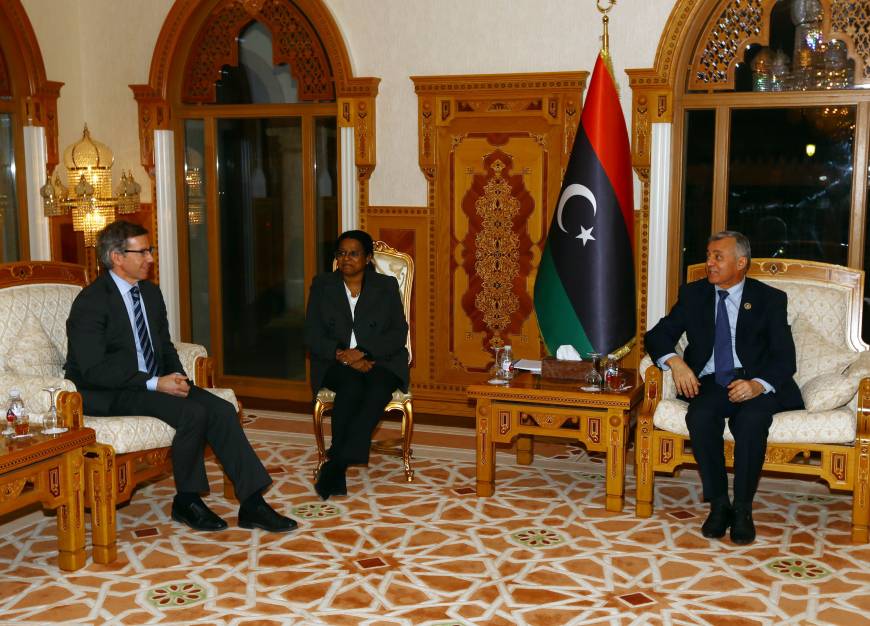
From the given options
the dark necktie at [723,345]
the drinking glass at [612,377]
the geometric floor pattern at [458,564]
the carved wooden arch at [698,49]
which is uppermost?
the carved wooden arch at [698,49]

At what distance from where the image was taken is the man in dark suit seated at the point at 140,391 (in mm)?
4215

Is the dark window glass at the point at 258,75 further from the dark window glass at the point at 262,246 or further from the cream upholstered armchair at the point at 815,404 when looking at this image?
the cream upholstered armchair at the point at 815,404

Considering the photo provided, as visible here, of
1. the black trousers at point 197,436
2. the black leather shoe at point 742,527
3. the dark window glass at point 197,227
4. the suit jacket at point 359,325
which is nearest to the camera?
the black leather shoe at point 742,527

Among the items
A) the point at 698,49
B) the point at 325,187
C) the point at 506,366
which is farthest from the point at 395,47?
the point at 506,366

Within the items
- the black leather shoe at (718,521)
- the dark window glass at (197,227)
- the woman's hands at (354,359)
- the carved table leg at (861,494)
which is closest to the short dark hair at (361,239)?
the woman's hands at (354,359)

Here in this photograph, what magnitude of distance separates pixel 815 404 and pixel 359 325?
220 cm

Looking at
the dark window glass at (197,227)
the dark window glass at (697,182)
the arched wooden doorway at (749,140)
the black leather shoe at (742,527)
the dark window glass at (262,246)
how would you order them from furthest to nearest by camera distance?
1. the dark window glass at (197,227)
2. the dark window glass at (262,246)
3. the dark window glass at (697,182)
4. the arched wooden doorway at (749,140)
5. the black leather shoe at (742,527)

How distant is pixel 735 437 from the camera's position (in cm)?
421

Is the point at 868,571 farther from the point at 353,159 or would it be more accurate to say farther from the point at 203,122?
the point at 203,122

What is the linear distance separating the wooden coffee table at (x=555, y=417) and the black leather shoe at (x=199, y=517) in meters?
1.24

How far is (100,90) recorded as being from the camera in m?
6.98

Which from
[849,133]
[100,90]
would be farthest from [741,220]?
[100,90]

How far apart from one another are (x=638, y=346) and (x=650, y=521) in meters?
1.63

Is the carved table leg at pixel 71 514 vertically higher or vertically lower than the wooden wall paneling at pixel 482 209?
lower
